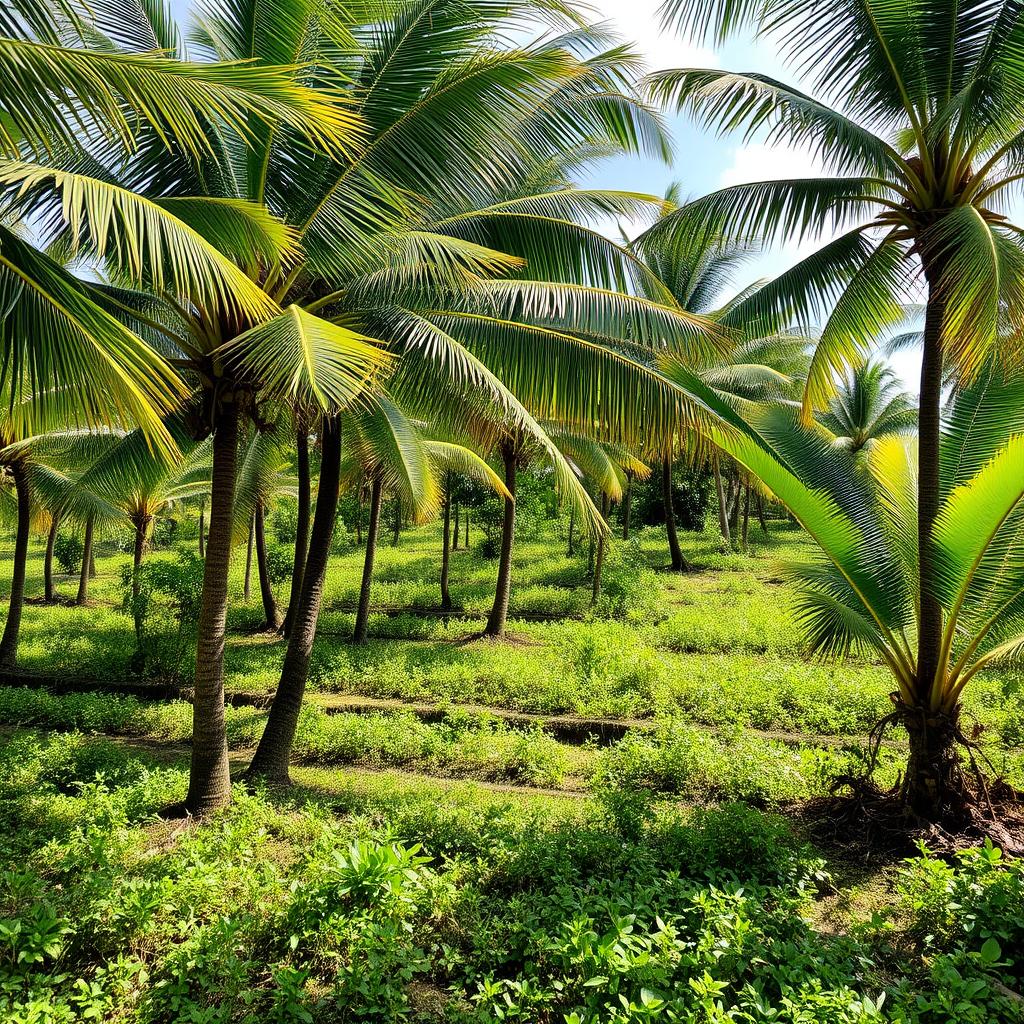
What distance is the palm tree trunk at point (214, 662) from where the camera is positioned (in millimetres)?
6062

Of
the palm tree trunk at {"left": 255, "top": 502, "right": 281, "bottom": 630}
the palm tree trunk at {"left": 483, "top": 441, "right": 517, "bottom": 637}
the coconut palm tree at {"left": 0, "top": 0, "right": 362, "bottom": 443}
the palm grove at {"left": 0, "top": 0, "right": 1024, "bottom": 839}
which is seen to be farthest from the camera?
the palm tree trunk at {"left": 255, "top": 502, "right": 281, "bottom": 630}

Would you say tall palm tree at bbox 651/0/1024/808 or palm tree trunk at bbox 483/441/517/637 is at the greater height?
tall palm tree at bbox 651/0/1024/808

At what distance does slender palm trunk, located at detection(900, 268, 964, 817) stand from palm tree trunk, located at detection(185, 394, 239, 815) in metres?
5.93

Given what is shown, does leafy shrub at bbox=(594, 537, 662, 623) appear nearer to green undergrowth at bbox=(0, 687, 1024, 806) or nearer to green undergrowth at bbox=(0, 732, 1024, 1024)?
green undergrowth at bbox=(0, 687, 1024, 806)

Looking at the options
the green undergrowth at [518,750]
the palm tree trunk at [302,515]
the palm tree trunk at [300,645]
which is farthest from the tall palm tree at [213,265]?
the green undergrowth at [518,750]

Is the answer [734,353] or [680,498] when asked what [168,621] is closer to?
[734,353]

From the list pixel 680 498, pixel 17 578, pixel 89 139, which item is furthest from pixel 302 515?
pixel 680 498

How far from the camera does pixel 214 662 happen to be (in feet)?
20.0

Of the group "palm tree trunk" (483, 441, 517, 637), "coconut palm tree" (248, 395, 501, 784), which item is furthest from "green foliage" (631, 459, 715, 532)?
"coconut palm tree" (248, 395, 501, 784)

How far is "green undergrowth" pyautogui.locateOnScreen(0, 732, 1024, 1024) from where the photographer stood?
3375 millimetres

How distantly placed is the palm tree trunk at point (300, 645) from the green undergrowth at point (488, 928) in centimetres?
158

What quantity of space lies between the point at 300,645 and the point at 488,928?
156 inches

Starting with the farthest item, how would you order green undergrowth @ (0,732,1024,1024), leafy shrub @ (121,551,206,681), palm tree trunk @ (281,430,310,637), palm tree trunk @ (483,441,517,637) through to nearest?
palm tree trunk @ (483,441,517,637), leafy shrub @ (121,551,206,681), palm tree trunk @ (281,430,310,637), green undergrowth @ (0,732,1024,1024)

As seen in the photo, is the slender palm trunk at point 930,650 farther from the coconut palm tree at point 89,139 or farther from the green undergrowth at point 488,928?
the coconut palm tree at point 89,139
